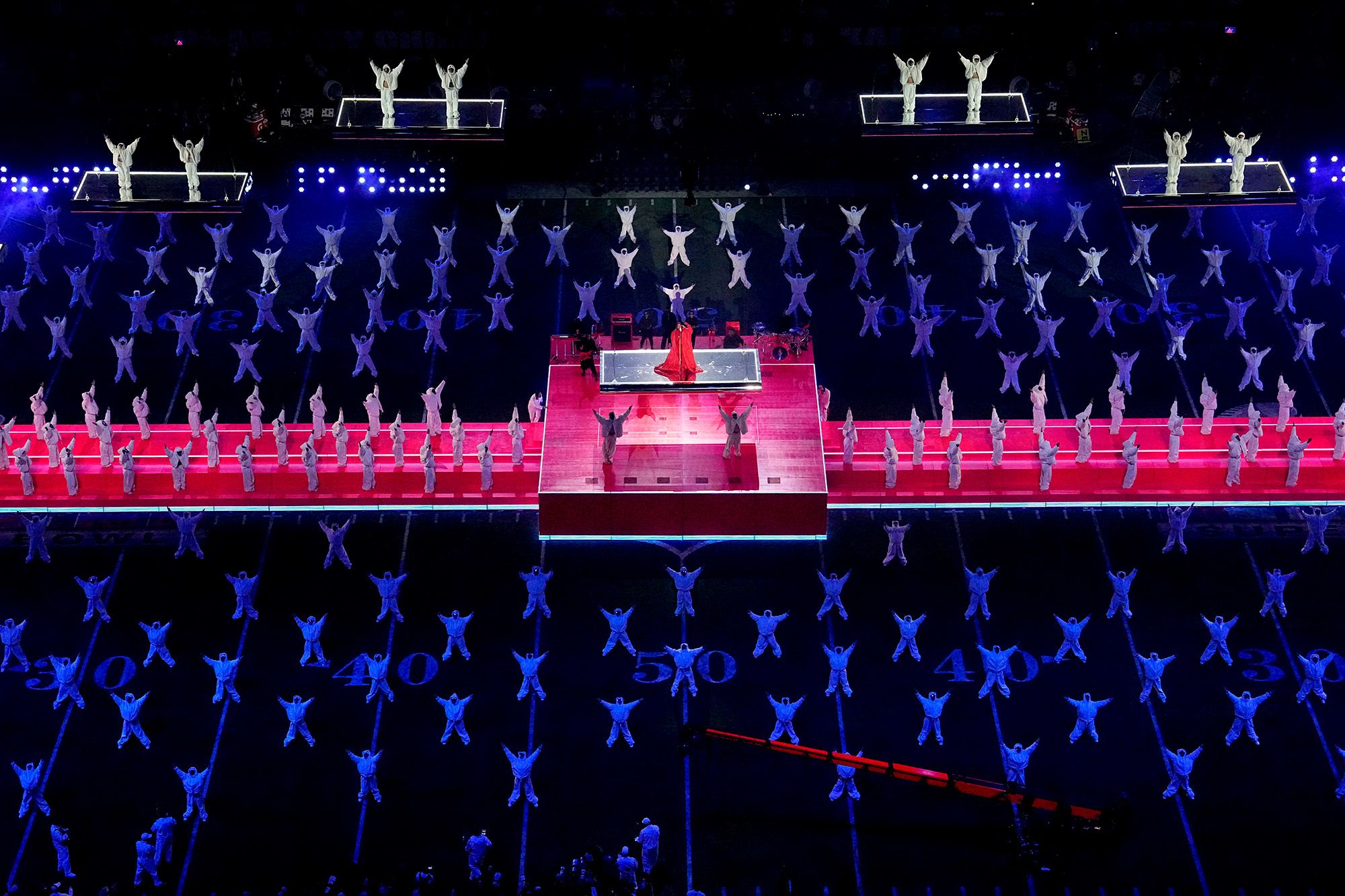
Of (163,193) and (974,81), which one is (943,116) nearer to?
(974,81)

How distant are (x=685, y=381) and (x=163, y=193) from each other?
27.6 ft

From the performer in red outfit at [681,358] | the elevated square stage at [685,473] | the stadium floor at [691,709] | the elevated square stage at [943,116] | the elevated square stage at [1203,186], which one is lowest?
the stadium floor at [691,709]

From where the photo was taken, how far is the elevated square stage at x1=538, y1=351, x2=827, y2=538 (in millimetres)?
25812

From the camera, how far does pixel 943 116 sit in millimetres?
30703

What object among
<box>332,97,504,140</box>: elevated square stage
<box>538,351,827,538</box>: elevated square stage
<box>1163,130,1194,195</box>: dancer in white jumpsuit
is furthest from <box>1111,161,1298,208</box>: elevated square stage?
<box>332,97,504,140</box>: elevated square stage

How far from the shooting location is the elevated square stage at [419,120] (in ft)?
99.1

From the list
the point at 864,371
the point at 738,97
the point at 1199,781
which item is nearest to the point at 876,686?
the point at 1199,781

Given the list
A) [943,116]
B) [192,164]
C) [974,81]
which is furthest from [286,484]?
[974,81]

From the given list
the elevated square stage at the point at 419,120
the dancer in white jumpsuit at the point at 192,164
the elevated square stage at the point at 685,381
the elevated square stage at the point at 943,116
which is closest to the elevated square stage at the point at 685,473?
the elevated square stage at the point at 685,381

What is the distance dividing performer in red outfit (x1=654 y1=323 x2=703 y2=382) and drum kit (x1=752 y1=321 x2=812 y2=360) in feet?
6.54

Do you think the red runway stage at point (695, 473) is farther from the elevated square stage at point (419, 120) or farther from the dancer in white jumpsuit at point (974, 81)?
the dancer in white jumpsuit at point (974, 81)

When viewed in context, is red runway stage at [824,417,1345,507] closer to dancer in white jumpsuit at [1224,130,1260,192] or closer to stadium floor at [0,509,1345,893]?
stadium floor at [0,509,1345,893]

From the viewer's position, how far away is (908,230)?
30766 mm

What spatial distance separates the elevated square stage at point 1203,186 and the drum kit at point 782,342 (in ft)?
16.3
